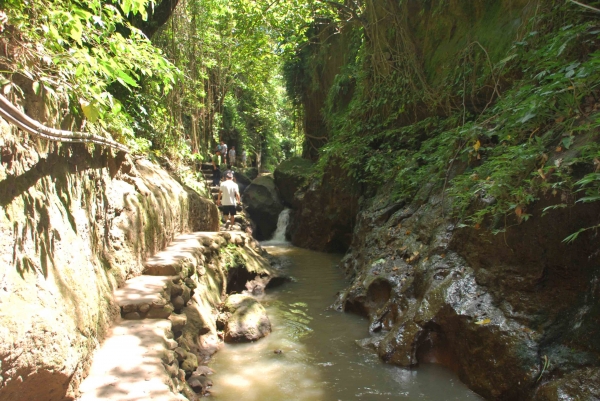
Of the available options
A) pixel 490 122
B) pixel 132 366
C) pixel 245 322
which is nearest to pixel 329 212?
pixel 490 122

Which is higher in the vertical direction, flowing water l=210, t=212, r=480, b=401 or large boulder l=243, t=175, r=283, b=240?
large boulder l=243, t=175, r=283, b=240

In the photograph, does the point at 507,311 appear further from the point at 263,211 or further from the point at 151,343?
the point at 263,211

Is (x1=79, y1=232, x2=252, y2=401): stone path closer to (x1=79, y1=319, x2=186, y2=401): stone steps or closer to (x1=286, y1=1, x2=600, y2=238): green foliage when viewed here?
(x1=79, y1=319, x2=186, y2=401): stone steps

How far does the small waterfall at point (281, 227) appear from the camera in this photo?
1673 cm

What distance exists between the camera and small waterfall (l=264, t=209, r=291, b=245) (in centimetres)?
1673

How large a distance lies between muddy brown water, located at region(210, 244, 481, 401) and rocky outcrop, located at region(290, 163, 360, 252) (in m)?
5.77

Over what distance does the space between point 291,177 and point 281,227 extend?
2.06 metres

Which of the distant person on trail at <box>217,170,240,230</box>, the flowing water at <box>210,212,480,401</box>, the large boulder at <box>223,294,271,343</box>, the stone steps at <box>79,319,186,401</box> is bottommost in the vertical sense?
the flowing water at <box>210,212,480,401</box>

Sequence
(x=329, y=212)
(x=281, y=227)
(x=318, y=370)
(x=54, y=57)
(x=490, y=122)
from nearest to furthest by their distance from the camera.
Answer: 1. (x=54, y=57)
2. (x=318, y=370)
3. (x=490, y=122)
4. (x=329, y=212)
5. (x=281, y=227)

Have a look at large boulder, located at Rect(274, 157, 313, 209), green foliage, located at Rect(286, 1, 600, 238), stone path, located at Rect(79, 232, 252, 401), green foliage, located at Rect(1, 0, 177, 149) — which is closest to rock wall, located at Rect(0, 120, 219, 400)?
stone path, located at Rect(79, 232, 252, 401)

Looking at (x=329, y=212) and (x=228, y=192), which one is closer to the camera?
(x=228, y=192)

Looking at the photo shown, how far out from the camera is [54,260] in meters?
2.91

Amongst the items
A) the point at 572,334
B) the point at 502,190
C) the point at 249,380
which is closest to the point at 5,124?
the point at 249,380

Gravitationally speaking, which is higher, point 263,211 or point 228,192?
point 228,192
